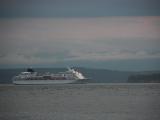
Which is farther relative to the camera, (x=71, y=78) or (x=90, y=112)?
(x=71, y=78)

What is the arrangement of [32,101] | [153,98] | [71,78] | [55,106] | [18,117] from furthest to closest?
1. [71,78]
2. [153,98]
3. [32,101]
4. [55,106]
5. [18,117]

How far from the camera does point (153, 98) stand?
1534 cm

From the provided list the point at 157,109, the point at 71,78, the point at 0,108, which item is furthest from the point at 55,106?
the point at 71,78

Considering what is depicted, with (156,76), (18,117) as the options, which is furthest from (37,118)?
(156,76)

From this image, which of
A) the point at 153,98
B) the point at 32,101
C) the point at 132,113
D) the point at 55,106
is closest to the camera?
the point at 132,113

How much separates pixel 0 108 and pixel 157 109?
253cm

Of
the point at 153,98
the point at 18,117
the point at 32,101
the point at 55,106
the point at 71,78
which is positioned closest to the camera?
the point at 18,117

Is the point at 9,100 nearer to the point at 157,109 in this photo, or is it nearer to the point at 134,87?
the point at 157,109

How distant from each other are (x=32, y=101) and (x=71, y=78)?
5.31m

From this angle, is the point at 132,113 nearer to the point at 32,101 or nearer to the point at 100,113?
the point at 100,113

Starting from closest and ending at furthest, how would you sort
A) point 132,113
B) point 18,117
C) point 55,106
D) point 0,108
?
point 18,117, point 132,113, point 0,108, point 55,106

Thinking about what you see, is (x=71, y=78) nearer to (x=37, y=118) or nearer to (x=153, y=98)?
(x=153, y=98)

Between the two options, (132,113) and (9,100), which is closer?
(132,113)

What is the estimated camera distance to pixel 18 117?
10.3 m
